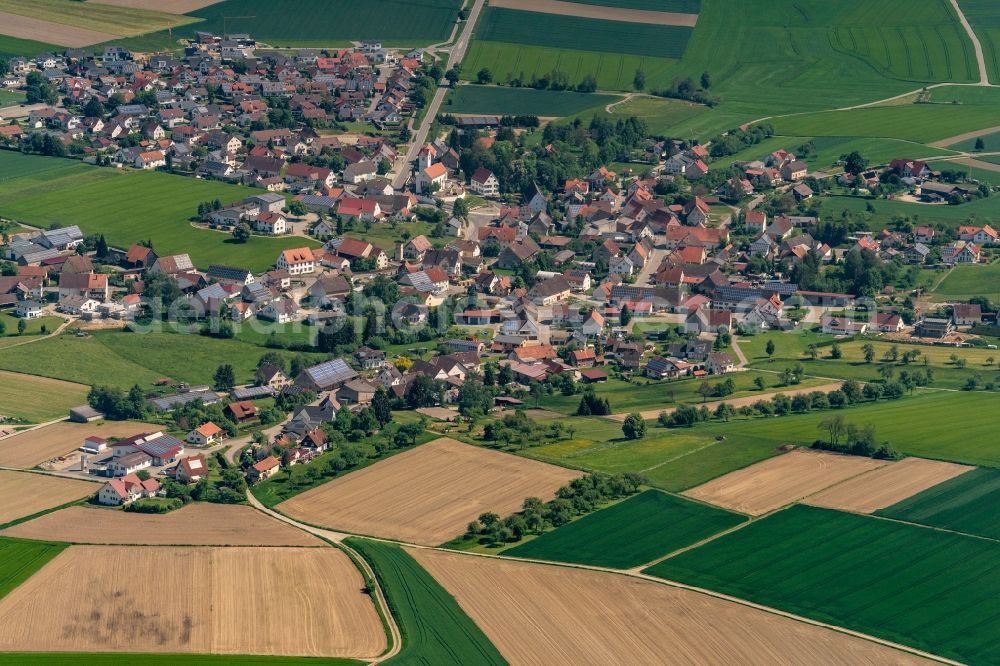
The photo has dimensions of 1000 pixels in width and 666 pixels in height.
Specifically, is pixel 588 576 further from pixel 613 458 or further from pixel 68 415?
pixel 68 415

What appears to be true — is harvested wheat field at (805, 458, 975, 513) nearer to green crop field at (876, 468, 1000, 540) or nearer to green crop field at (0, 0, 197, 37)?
green crop field at (876, 468, 1000, 540)

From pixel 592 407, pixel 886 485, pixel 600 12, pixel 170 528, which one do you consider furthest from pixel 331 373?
pixel 600 12

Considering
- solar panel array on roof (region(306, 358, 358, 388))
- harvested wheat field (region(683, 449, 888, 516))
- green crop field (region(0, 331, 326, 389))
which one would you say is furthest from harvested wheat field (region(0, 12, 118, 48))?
harvested wheat field (region(683, 449, 888, 516))

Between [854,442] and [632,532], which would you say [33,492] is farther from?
[854,442]

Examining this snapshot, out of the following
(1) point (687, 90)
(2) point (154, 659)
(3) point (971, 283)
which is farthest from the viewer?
(1) point (687, 90)

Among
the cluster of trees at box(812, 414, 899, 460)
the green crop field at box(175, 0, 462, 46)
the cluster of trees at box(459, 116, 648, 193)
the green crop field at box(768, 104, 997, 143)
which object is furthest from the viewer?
the green crop field at box(175, 0, 462, 46)

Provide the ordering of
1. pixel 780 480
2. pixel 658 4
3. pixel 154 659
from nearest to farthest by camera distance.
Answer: pixel 154 659
pixel 780 480
pixel 658 4

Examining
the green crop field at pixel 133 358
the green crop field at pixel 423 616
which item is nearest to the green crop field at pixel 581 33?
the green crop field at pixel 133 358
